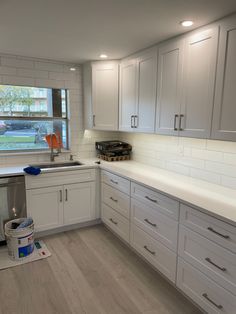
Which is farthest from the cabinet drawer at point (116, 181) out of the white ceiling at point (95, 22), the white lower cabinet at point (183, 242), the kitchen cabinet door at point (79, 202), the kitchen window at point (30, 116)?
the white ceiling at point (95, 22)

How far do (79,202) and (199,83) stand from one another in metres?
2.09

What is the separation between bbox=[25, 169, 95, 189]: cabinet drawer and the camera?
2.81 m

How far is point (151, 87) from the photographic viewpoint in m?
2.58

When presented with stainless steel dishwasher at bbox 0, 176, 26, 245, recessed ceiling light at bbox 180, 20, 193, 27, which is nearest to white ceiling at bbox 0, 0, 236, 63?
recessed ceiling light at bbox 180, 20, 193, 27

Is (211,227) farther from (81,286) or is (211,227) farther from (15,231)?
(15,231)

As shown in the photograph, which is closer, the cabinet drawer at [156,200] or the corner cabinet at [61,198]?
the cabinet drawer at [156,200]

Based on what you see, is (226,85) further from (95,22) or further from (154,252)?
(154,252)

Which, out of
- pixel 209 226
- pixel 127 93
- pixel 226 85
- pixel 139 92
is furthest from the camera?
pixel 127 93

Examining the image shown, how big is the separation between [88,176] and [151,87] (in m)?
1.42

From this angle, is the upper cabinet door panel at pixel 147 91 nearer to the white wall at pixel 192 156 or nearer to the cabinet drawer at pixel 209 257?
the white wall at pixel 192 156

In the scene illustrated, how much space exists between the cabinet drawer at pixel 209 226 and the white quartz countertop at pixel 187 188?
0.18 feet

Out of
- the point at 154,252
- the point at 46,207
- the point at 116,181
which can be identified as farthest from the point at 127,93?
the point at 154,252

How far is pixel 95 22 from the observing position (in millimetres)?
1920

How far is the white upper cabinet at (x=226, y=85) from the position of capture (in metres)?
1.73
